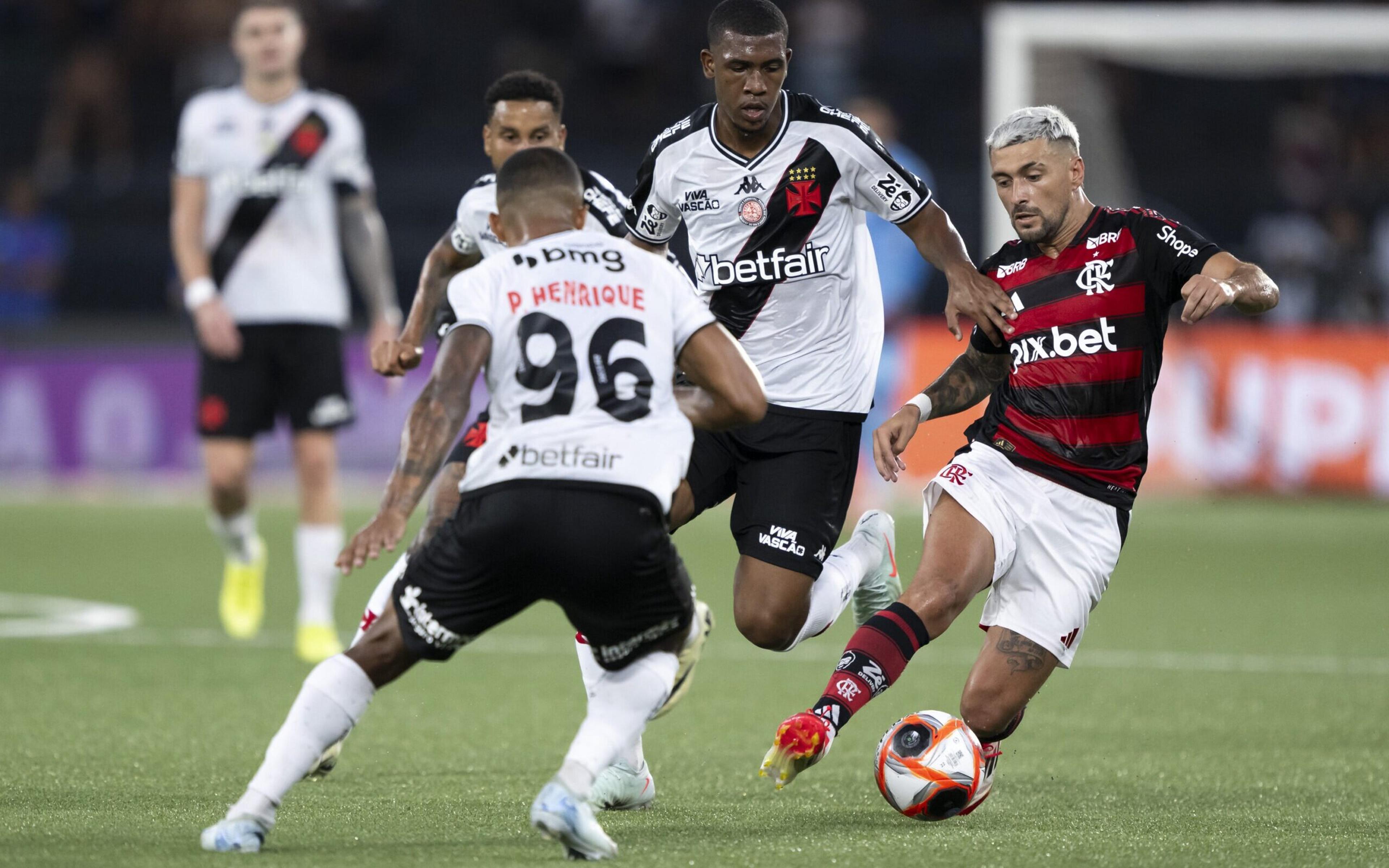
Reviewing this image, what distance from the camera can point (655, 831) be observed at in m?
4.84

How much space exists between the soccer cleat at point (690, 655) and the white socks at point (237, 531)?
3.61 meters

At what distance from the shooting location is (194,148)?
8.50 metres

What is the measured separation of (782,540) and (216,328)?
352cm

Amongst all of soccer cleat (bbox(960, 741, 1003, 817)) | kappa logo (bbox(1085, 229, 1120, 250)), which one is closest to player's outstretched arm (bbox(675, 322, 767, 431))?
soccer cleat (bbox(960, 741, 1003, 817))

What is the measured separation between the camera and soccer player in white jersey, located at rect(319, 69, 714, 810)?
219 inches

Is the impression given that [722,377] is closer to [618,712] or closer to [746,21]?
[618,712]

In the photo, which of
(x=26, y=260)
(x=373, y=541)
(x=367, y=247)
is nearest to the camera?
(x=373, y=541)

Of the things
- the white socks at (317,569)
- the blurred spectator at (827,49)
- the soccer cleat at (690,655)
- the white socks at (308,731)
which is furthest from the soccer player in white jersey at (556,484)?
the blurred spectator at (827,49)

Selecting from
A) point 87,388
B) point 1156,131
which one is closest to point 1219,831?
point 87,388

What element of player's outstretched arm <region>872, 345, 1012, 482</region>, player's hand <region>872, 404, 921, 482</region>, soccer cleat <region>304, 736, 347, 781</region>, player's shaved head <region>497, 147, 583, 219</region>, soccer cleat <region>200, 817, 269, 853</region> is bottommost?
soccer cleat <region>304, 736, 347, 781</region>

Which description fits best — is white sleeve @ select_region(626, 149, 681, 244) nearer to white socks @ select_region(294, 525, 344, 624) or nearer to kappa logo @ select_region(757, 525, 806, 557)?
kappa logo @ select_region(757, 525, 806, 557)

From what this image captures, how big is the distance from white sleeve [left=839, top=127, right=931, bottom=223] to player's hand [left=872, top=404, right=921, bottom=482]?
69cm

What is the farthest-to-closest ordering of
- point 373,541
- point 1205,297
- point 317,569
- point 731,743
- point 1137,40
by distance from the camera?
point 1137,40, point 317,569, point 731,743, point 1205,297, point 373,541

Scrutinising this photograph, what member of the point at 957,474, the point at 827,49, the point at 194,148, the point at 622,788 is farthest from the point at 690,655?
the point at 827,49
